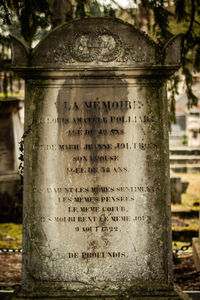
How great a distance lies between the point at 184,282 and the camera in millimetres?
4512

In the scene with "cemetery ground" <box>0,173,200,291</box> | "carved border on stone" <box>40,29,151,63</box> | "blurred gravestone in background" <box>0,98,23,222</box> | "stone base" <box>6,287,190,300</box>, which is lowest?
"cemetery ground" <box>0,173,200,291</box>

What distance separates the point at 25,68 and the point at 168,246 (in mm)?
2102

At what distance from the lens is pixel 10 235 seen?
6840 mm

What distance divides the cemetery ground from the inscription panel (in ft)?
3.60

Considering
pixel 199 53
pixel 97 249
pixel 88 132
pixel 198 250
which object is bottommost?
pixel 198 250

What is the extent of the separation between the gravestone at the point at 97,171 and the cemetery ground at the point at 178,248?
3.38 feet

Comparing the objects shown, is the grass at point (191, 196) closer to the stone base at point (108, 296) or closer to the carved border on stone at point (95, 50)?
the stone base at point (108, 296)

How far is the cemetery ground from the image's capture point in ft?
15.1

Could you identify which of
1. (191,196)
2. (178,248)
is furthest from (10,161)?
(191,196)

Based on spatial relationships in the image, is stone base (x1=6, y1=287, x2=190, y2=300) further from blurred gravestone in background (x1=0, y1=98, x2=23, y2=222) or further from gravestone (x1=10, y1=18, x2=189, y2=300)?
blurred gravestone in background (x1=0, y1=98, x2=23, y2=222)

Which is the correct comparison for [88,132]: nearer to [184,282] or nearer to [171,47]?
[171,47]

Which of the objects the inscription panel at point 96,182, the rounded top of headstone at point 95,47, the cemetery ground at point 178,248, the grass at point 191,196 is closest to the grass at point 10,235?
the cemetery ground at point 178,248

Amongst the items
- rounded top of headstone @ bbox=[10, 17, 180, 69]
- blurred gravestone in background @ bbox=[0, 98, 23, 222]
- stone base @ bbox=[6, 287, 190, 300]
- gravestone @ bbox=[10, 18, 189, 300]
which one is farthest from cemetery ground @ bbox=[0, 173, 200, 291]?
rounded top of headstone @ bbox=[10, 17, 180, 69]

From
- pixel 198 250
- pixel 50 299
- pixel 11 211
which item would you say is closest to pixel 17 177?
pixel 11 211
